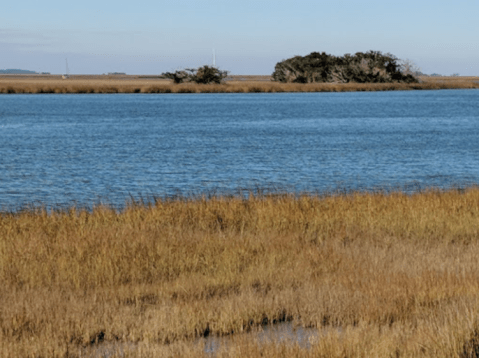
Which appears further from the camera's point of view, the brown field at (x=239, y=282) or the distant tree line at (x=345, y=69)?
the distant tree line at (x=345, y=69)

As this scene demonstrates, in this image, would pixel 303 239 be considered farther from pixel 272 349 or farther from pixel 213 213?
pixel 272 349

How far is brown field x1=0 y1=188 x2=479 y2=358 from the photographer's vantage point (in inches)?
263

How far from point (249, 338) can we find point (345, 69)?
11259 cm

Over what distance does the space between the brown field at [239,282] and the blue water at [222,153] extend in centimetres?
760

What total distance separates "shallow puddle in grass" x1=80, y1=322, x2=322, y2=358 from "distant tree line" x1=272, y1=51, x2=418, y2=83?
107m

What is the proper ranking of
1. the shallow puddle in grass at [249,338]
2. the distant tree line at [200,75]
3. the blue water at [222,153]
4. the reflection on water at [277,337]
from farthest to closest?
the distant tree line at [200,75] → the blue water at [222,153] → the reflection on water at [277,337] → the shallow puddle in grass at [249,338]

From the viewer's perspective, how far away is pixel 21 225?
12867mm

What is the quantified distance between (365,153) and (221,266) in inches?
993

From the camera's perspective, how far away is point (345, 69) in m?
116

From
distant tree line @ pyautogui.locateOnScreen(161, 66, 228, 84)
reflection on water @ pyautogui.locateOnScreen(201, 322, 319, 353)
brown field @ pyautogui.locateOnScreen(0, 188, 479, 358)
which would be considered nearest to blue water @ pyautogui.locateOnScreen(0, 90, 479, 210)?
brown field @ pyautogui.locateOnScreen(0, 188, 479, 358)

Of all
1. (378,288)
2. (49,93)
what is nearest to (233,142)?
(378,288)

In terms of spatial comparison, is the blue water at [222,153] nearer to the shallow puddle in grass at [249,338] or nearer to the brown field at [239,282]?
the brown field at [239,282]

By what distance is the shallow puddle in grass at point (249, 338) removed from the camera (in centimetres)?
659

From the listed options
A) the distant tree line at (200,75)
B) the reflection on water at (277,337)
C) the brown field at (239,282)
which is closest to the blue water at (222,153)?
the brown field at (239,282)
